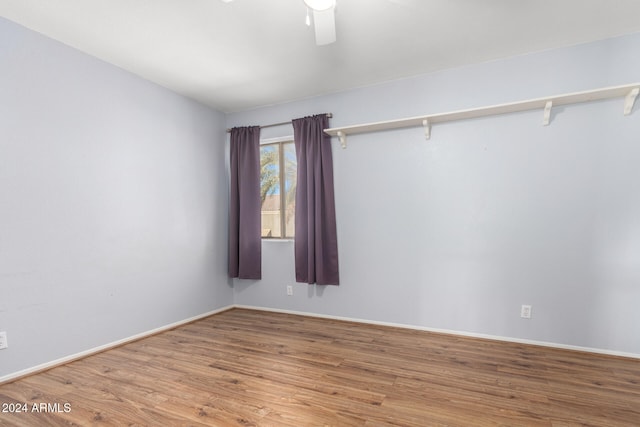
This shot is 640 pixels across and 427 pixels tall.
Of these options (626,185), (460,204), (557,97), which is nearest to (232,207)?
(460,204)

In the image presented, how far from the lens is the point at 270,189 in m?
4.15

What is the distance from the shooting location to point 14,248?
2.31 metres

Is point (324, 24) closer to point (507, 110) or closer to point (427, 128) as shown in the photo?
point (427, 128)

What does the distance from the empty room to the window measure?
0.27 meters

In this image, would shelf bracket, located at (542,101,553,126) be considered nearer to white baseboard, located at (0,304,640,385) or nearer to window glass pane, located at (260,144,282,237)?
white baseboard, located at (0,304,640,385)

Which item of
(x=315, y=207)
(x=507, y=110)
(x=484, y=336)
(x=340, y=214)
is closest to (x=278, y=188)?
(x=315, y=207)

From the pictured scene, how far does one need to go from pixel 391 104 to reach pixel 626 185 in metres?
2.09

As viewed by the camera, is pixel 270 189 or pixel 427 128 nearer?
pixel 427 128

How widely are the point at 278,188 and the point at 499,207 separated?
2471 mm

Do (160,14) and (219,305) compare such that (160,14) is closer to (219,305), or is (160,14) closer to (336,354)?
(336,354)

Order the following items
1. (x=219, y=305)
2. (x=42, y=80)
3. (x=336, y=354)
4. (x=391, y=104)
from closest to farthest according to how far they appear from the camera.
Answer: (x=42, y=80) → (x=336, y=354) → (x=391, y=104) → (x=219, y=305)

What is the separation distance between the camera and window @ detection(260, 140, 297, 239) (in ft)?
13.3

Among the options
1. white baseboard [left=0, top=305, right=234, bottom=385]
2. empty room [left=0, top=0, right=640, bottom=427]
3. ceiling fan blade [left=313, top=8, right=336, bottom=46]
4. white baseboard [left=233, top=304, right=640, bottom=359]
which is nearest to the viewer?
ceiling fan blade [left=313, top=8, right=336, bottom=46]

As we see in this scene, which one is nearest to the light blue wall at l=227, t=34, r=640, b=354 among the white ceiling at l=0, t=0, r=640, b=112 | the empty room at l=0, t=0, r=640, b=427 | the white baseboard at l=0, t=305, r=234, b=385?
the empty room at l=0, t=0, r=640, b=427
